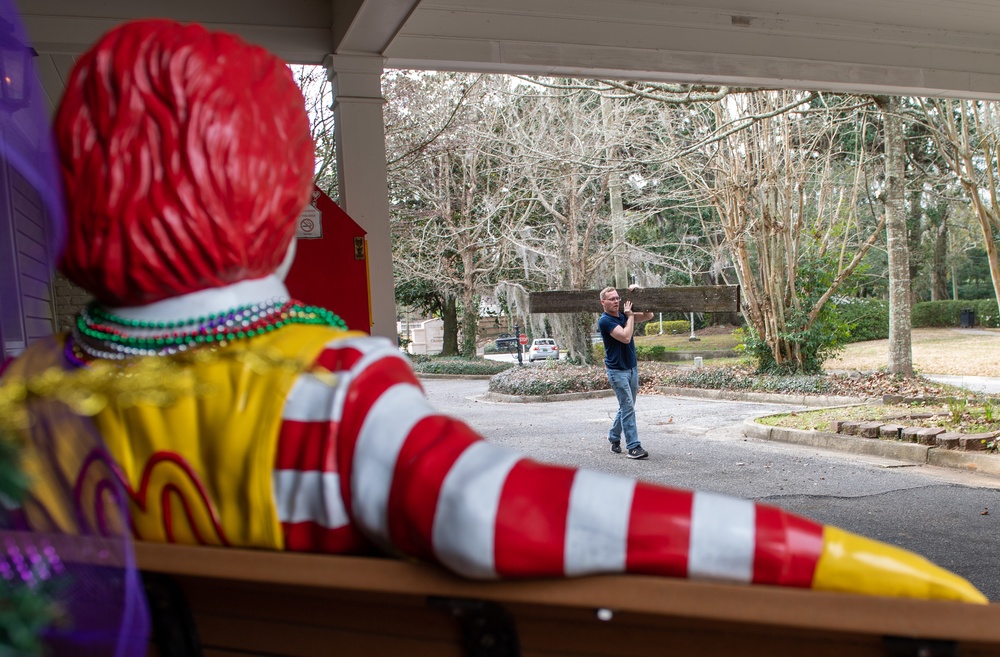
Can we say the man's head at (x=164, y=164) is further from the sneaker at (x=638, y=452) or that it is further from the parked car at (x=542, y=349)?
the parked car at (x=542, y=349)

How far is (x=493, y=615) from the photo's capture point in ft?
3.17

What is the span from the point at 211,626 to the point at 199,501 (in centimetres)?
17

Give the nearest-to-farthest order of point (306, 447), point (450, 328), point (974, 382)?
point (306, 447), point (974, 382), point (450, 328)

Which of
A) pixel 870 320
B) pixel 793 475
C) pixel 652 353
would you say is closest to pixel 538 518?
pixel 793 475

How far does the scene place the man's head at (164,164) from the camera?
1.06m

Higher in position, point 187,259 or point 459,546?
point 187,259

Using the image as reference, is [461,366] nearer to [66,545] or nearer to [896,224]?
[896,224]

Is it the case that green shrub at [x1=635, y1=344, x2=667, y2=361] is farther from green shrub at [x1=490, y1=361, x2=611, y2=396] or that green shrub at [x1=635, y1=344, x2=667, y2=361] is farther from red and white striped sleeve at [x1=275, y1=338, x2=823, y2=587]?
red and white striped sleeve at [x1=275, y1=338, x2=823, y2=587]

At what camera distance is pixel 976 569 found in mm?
4160

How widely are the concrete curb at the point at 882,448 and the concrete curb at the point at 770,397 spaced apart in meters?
2.45

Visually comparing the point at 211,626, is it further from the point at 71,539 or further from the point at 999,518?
the point at 999,518

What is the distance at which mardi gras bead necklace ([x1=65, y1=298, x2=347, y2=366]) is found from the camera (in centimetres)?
112

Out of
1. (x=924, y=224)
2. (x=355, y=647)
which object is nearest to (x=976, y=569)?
(x=355, y=647)

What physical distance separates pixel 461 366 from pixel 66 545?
17743 mm
